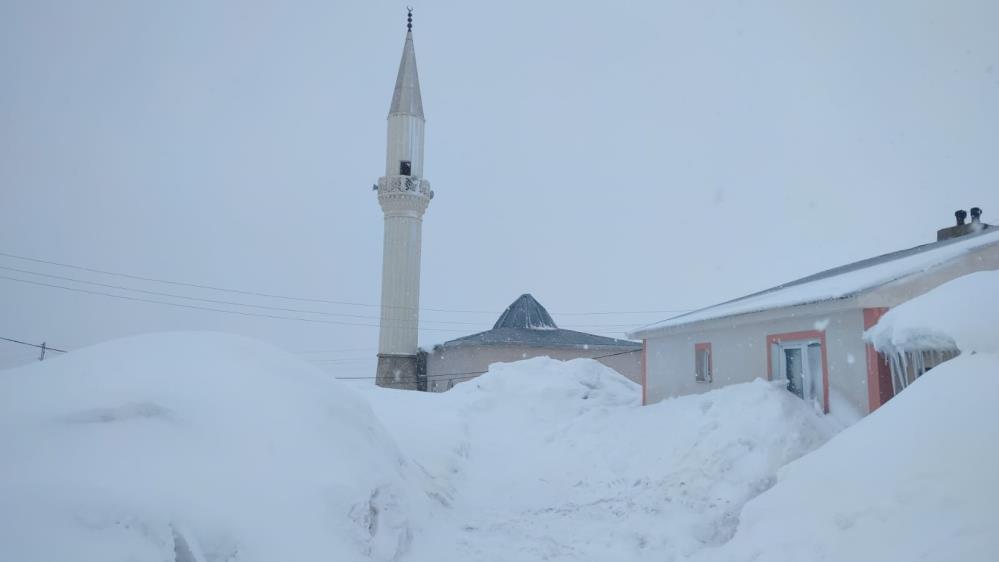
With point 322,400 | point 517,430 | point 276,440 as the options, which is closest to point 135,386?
point 276,440

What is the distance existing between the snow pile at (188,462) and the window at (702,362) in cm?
861

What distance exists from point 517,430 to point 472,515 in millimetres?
6676

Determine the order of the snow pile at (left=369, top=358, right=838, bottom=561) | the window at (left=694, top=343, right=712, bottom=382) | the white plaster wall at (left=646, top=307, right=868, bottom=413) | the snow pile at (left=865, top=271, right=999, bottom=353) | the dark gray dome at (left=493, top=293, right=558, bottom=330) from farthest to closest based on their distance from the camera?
the dark gray dome at (left=493, top=293, right=558, bottom=330) → the window at (left=694, top=343, right=712, bottom=382) → the white plaster wall at (left=646, top=307, right=868, bottom=413) → the snow pile at (left=369, top=358, right=838, bottom=561) → the snow pile at (left=865, top=271, right=999, bottom=353)

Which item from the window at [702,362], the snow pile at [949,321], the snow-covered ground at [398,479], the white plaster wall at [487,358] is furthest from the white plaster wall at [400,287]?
the snow pile at [949,321]

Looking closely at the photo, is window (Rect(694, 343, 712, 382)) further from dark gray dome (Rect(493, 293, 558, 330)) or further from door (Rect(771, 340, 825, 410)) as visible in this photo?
dark gray dome (Rect(493, 293, 558, 330))

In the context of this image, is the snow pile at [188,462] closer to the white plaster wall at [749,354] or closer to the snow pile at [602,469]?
the snow pile at [602,469]

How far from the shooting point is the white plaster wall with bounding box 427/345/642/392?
32.0 m

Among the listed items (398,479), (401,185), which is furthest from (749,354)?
(401,185)

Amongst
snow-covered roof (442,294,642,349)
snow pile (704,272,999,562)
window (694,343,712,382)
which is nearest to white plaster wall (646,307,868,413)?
window (694,343,712,382)

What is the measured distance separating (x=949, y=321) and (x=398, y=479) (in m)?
7.27

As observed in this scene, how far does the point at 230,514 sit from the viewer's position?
5594mm

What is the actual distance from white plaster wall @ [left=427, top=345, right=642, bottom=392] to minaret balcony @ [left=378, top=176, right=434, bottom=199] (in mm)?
8305

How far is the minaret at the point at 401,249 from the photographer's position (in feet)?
110

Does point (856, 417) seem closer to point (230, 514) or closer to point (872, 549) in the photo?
point (872, 549)
